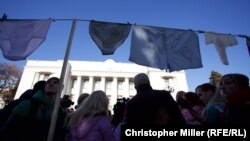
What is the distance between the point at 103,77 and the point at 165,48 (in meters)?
35.2

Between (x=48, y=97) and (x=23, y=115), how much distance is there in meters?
0.48

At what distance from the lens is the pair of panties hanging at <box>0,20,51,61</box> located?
357cm

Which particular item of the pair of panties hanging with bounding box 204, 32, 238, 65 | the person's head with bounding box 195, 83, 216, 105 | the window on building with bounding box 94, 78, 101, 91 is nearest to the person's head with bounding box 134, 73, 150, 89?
the person's head with bounding box 195, 83, 216, 105

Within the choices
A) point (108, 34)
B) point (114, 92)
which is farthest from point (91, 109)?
point (114, 92)

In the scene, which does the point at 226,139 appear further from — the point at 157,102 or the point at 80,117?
the point at 80,117

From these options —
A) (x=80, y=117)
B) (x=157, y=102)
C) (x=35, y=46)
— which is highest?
(x=35, y=46)

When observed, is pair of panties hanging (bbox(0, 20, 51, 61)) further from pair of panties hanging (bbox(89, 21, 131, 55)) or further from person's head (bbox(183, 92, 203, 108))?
person's head (bbox(183, 92, 203, 108))

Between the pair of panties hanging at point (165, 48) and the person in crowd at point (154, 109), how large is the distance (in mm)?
1799

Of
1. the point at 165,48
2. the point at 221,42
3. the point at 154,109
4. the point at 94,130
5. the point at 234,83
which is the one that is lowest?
the point at 94,130

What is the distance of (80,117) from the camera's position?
6.83ft

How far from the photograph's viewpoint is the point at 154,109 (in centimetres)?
177

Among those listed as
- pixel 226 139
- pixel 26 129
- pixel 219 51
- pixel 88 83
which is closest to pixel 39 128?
pixel 26 129

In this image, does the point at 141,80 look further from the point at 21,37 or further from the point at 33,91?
the point at 21,37

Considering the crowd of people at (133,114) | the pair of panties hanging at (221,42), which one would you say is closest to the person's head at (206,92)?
the crowd of people at (133,114)
